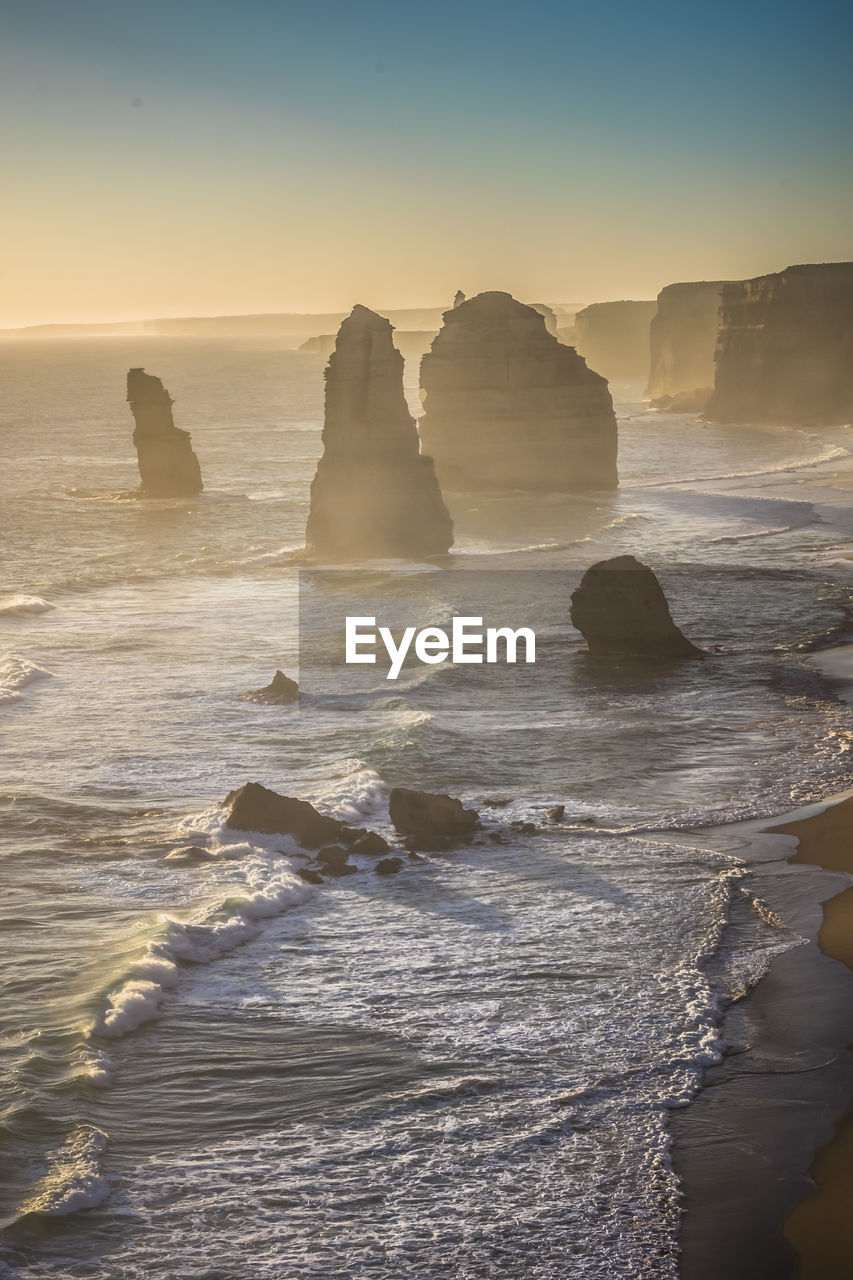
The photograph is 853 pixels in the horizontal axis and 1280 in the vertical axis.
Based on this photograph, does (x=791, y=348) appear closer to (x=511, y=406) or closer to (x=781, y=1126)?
(x=511, y=406)

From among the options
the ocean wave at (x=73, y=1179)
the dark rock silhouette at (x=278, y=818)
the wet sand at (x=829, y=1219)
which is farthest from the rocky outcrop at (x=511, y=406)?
the ocean wave at (x=73, y=1179)

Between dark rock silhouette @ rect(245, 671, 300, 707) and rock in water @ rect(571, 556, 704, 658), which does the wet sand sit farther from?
rock in water @ rect(571, 556, 704, 658)

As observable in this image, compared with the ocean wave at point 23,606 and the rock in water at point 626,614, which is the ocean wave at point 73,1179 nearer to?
the rock in water at point 626,614

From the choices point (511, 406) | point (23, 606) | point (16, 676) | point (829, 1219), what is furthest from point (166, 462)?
point (829, 1219)

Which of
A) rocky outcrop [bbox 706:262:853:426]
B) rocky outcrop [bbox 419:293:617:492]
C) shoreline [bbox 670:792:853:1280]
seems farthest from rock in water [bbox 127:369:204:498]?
rocky outcrop [bbox 706:262:853:426]

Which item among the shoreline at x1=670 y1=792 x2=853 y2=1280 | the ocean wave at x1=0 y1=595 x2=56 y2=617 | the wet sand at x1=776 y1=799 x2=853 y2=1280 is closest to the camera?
the wet sand at x1=776 y1=799 x2=853 y2=1280

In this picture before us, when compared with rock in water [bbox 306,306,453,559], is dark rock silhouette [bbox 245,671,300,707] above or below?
below
